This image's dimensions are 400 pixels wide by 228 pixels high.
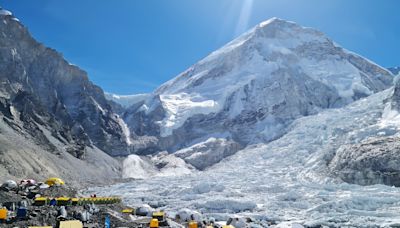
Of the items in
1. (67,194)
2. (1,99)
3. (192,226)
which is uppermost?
(1,99)

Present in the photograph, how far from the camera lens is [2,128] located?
102312 mm

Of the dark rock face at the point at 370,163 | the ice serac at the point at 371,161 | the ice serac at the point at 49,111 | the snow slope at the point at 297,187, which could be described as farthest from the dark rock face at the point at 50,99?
the dark rock face at the point at 370,163

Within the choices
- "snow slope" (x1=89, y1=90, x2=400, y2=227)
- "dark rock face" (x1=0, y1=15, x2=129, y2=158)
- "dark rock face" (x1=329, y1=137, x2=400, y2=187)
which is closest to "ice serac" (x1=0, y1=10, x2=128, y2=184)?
"dark rock face" (x1=0, y1=15, x2=129, y2=158)

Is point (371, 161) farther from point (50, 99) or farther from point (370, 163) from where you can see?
point (50, 99)

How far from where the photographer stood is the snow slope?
61844 mm

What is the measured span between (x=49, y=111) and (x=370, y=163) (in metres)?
94.4

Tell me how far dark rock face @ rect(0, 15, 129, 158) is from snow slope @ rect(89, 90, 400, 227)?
105 feet

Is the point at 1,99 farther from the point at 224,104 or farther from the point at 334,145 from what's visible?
the point at 224,104

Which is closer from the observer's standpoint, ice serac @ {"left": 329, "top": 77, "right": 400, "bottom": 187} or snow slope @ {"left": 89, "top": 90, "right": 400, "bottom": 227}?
snow slope @ {"left": 89, "top": 90, "right": 400, "bottom": 227}

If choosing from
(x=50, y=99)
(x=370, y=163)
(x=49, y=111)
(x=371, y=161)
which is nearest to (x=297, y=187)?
(x=370, y=163)


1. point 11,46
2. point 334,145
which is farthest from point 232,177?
point 11,46

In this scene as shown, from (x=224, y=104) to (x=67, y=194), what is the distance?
150 m

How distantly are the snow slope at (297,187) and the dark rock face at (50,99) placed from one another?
31869 millimetres

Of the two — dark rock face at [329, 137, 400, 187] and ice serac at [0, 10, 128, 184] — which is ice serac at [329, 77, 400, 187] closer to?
dark rock face at [329, 137, 400, 187]
